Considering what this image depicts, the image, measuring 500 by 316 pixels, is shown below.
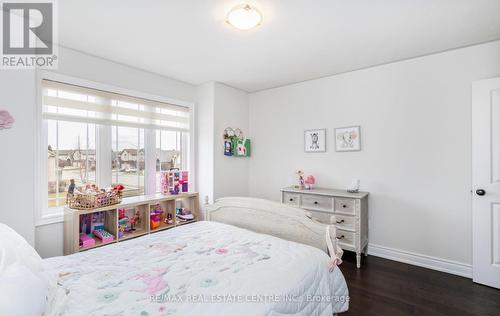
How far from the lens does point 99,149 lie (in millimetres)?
2865

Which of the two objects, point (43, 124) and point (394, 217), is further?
point (394, 217)

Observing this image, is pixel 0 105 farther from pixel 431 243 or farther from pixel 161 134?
pixel 431 243

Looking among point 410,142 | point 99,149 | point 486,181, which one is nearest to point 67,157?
point 99,149

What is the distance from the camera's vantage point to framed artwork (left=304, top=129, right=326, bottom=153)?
3.46 m

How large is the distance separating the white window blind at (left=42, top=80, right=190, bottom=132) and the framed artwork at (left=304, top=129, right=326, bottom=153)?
6.20ft

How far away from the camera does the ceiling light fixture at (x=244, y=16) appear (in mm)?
1829

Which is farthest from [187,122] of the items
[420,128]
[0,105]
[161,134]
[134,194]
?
[420,128]

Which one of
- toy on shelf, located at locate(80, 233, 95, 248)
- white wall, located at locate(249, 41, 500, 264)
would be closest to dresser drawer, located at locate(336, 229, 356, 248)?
white wall, located at locate(249, 41, 500, 264)

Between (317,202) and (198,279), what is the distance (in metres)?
2.07

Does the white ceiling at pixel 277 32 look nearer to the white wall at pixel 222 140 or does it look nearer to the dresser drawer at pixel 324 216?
the white wall at pixel 222 140

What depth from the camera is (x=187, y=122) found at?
3734 millimetres

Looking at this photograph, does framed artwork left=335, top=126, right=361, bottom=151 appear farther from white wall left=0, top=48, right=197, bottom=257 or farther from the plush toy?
white wall left=0, top=48, right=197, bottom=257

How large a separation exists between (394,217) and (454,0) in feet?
7.39

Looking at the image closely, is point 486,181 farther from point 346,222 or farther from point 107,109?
point 107,109
